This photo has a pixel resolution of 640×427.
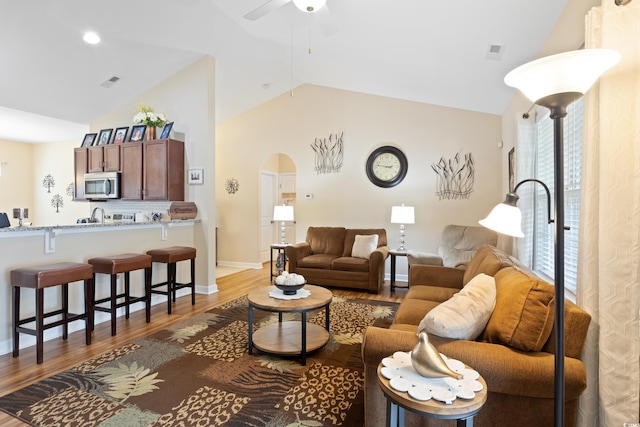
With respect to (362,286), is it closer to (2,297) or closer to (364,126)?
(364,126)

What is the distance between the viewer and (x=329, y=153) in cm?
595

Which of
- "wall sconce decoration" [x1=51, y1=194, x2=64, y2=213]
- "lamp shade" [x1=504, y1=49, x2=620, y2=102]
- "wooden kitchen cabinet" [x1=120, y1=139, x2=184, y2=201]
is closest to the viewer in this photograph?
"lamp shade" [x1=504, y1=49, x2=620, y2=102]

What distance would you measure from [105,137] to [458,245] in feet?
18.2

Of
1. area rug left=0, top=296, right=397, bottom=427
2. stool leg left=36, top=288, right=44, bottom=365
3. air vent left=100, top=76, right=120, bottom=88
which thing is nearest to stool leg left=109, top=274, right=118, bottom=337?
area rug left=0, top=296, right=397, bottom=427

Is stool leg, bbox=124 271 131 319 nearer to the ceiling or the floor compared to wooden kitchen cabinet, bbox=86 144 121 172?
nearer to the floor

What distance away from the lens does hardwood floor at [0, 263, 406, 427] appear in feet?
7.83

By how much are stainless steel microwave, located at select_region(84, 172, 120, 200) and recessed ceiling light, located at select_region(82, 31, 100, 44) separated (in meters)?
1.77

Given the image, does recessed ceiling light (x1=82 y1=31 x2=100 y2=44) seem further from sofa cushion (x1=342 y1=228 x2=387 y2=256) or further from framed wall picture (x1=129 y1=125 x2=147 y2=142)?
sofa cushion (x1=342 y1=228 x2=387 y2=256)

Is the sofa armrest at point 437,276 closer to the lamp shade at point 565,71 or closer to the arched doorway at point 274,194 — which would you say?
the lamp shade at point 565,71

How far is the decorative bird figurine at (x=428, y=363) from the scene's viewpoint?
4.14 feet

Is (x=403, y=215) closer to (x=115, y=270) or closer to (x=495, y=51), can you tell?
(x=495, y=51)

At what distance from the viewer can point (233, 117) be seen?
6.71 meters

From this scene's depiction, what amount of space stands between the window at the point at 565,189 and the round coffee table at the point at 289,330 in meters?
1.81

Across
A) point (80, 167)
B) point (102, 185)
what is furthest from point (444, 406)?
point (80, 167)
